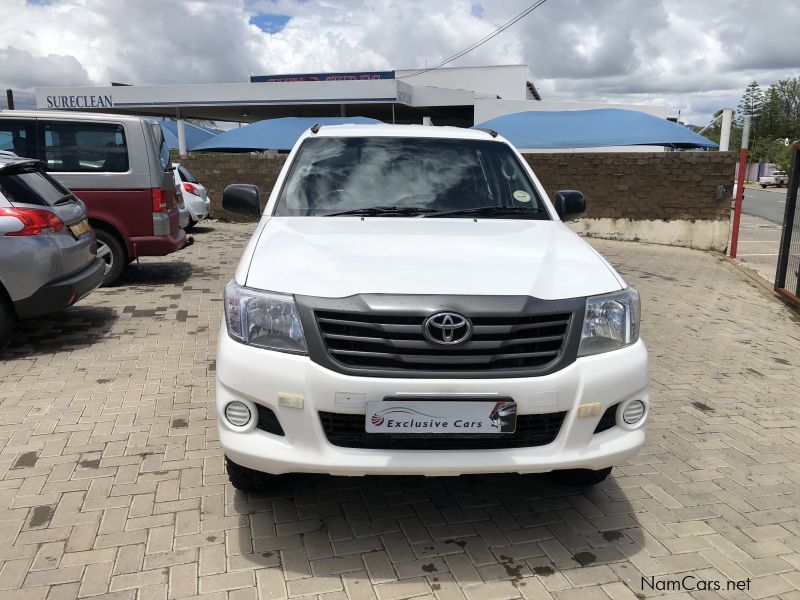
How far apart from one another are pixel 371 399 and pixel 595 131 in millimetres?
12781

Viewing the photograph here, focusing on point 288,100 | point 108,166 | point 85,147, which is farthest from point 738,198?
point 288,100

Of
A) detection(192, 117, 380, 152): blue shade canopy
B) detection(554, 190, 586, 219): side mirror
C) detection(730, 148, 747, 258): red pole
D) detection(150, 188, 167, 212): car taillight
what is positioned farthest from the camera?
detection(192, 117, 380, 152): blue shade canopy

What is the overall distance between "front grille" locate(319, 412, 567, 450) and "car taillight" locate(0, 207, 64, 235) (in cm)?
380

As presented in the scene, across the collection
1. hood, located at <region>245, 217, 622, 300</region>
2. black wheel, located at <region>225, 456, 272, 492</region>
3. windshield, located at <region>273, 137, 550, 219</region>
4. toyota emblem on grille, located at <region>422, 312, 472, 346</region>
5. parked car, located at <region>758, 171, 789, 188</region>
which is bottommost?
parked car, located at <region>758, 171, 789, 188</region>

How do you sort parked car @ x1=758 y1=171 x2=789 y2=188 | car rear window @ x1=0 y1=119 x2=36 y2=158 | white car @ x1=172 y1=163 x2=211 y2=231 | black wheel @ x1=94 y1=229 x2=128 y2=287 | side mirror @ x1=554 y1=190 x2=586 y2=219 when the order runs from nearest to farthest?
side mirror @ x1=554 y1=190 x2=586 y2=219
car rear window @ x1=0 y1=119 x2=36 y2=158
black wheel @ x1=94 y1=229 x2=128 y2=287
white car @ x1=172 y1=163 x2=211 y2=231
parked car @ x1=758 y1=171 x2=789 y2=188

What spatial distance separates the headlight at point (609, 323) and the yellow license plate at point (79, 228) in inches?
185

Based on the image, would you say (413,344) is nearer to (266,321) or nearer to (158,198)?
(266,321)

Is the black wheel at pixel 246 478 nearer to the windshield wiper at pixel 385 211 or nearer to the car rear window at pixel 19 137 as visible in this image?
the windshield wiper at pixel 385 211

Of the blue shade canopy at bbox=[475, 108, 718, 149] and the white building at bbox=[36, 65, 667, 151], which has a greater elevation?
the white building at bbox=[36, 65, 667, 151]

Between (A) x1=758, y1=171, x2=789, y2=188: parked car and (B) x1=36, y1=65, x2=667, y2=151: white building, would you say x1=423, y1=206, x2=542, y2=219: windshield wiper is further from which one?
(A) x1=758, y1=171, x2=789, y2=188: parked car

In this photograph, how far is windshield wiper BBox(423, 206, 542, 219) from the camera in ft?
12.3

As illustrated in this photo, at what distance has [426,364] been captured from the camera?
2543mm

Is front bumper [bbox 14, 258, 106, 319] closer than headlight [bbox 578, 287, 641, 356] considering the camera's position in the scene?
No

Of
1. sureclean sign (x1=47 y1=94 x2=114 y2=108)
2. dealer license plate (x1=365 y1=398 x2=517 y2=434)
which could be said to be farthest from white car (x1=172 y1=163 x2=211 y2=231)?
sureclean sign (x1=47 y1=94 x2=114 y2=108)
